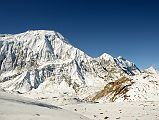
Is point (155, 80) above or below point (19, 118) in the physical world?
above

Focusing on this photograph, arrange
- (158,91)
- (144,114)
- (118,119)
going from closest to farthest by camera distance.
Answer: (118,119) < (144,114) < (158,91)

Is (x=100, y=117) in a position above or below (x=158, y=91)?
below

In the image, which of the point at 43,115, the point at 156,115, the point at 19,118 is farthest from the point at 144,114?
the point at 19,118

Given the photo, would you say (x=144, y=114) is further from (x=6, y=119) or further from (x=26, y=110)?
(x=6, y=119)

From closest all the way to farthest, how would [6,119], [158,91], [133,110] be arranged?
[6,119] → [133,110] → [158,91]

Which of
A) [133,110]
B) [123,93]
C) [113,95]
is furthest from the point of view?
[113,95]

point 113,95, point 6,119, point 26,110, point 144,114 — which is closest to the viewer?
point 6,119

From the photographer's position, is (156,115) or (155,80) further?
(155,80)

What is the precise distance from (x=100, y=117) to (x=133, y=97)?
27.5 meters

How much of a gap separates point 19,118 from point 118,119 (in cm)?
1209

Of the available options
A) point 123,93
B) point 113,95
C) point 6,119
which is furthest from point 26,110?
point 113,95

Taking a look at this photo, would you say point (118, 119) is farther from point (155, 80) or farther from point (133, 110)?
point (155, 80)

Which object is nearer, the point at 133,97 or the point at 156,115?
the point at 156,115

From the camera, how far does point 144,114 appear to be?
25328 mm
